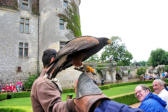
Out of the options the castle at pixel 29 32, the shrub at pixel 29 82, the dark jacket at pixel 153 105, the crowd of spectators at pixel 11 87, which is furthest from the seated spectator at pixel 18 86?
the dark jacket at pixel 153 105

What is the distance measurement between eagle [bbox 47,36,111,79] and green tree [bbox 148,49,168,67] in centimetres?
5857

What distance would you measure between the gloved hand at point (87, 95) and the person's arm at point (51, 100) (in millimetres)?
126

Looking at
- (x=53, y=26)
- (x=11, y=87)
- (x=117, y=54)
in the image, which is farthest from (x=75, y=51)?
(x=117, y=54)

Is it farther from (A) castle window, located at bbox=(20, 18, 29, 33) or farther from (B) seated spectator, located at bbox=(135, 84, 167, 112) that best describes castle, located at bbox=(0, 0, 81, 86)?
(B) seated spectator, located at bbox=(135, 84, 167, 112)

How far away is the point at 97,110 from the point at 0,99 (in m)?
14.2

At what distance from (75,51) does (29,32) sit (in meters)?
19.1

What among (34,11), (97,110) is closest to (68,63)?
(97,110)

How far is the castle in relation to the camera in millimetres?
17078

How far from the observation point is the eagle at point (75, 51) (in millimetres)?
1250

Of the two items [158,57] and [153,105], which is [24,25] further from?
[158,57]

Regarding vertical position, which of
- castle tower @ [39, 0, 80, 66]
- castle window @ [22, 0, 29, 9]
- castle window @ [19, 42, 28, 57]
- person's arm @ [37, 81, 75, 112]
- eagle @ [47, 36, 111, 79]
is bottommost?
person's arm @ [37, 81, 75, 112]

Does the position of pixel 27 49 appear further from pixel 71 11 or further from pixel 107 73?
pixel 107 73

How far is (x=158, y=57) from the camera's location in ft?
177

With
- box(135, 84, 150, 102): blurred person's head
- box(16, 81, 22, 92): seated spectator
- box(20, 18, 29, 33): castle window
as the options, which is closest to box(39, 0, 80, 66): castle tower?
box(20, 18, 29, 33): castle window
